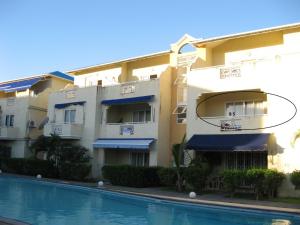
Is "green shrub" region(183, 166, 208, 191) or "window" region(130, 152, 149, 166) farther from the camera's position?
"window" region(130, 152, 149, 166)

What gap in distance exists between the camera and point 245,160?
26922 millimetres

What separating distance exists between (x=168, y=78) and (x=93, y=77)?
417 inches

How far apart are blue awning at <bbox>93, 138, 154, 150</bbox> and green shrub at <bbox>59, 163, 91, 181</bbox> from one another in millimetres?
2174

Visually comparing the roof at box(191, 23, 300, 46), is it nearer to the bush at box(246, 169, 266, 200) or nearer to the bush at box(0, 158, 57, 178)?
the bush at box(246, 169, 266, 200)

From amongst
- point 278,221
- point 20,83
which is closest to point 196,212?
point 278,221

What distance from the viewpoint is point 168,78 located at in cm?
Result: 3250

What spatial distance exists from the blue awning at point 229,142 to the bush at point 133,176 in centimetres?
399

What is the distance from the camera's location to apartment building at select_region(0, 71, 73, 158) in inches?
1703

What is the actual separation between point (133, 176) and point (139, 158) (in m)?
6.08

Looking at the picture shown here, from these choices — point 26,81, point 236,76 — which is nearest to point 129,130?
point 236,76

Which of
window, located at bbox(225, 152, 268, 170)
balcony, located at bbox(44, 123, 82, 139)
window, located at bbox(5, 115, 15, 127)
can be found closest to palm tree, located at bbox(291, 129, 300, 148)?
window, located at bbox(225, 152, 268, 170)

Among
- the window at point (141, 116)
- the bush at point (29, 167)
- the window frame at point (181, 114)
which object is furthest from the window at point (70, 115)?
the window frame at point (181, 114)

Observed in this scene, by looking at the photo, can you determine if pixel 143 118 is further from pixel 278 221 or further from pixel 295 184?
pixel 278 221

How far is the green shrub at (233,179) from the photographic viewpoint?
22.4 metres
